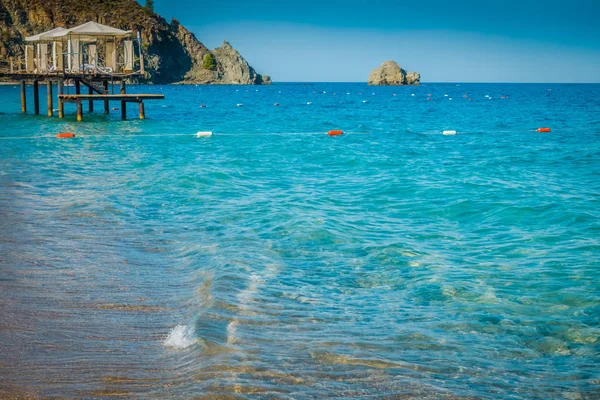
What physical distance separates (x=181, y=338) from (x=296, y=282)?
264 centimetres

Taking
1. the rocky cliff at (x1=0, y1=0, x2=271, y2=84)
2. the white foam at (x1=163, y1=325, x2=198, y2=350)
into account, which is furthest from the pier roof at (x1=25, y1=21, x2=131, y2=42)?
the rocky cliff at (x1=0, y1=0, x2=271, y2=84)

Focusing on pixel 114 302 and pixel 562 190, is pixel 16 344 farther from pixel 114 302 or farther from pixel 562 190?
pixel 562 190

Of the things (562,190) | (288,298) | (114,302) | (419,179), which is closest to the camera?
(114,302)

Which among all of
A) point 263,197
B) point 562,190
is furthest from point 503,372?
point 562,190

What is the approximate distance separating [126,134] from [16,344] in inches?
1057

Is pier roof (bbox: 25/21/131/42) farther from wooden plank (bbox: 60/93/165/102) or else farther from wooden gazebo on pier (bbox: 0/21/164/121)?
wooden plank (bbox: 60/93/165/102)

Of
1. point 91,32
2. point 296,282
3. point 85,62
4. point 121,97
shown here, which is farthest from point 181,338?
point 85,62

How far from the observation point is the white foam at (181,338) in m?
6.04

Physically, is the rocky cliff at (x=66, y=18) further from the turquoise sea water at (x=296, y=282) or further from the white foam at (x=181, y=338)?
the white foam at (x=181, y=338)

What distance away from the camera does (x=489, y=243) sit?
445 inches

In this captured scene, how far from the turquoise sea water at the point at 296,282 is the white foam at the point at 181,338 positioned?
0.05 metres

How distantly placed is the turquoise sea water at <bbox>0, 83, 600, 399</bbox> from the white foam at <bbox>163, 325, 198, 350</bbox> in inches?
1.9

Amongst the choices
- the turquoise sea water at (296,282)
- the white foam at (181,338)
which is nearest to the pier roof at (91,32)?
the turquoise sea water at (296,282)

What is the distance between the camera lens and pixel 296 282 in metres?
8.55
